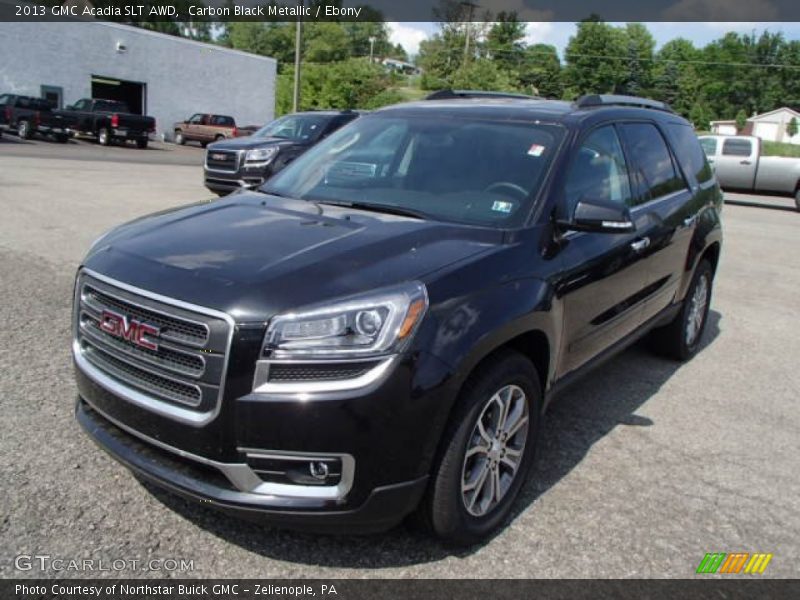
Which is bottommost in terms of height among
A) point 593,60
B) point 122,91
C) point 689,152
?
point 689,152

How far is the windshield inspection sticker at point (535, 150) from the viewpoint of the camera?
3.68m

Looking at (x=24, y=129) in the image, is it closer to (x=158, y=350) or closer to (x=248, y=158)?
(x=248, y=158)

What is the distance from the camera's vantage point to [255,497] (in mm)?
2535

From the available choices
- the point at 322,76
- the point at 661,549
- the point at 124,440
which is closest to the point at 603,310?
the point at 661,549

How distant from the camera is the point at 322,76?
4559 centimetres

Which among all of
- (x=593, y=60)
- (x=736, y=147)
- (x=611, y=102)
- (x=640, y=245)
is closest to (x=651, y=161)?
(x=611, y=102)

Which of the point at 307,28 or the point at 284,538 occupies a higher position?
the point at 307,28

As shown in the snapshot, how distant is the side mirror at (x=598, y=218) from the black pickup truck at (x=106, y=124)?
28471mm

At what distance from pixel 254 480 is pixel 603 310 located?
2.18 meters

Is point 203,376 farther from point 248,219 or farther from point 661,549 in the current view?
point 661,549

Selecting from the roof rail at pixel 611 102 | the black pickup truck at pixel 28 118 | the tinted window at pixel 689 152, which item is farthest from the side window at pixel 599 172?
the black pickup truck at pixel 28 118

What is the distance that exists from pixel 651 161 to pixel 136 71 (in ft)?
121

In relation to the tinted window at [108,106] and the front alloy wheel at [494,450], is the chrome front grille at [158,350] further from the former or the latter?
the tinted window at [108,106]

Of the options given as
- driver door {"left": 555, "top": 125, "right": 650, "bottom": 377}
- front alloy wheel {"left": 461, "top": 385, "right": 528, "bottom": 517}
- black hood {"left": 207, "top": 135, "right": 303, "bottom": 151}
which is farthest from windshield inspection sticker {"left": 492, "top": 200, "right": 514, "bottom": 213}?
black hood {"left": 207, "top": 135, "right": 303, "bottom": 151}
